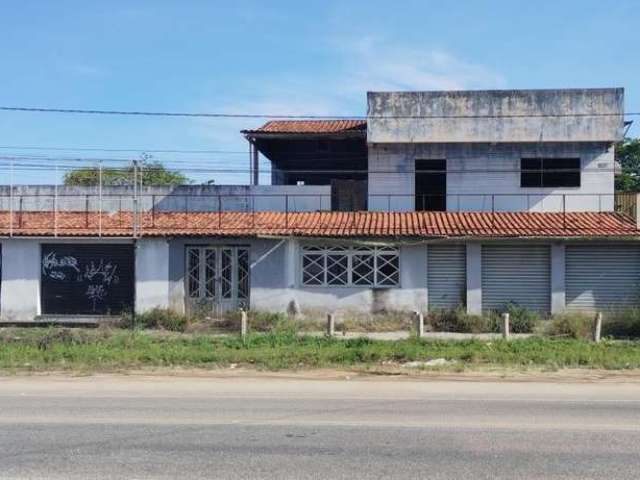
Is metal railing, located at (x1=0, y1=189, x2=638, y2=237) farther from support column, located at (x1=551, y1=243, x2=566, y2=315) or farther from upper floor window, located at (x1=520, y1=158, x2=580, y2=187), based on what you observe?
support column, located at (x1=551, y1=243, x2=566, y2=315)

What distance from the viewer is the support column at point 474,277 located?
79.4ft

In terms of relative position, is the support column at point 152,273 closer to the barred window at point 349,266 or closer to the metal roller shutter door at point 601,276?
the barred window at point 349,266

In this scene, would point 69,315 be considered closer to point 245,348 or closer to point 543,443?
point 245,348

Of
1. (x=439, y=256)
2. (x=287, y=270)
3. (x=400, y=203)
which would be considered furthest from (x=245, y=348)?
(x=400, y=203)

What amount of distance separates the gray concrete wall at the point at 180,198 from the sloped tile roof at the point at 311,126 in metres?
2.43

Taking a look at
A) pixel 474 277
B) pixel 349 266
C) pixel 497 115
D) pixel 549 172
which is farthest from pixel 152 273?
pixel 549 172

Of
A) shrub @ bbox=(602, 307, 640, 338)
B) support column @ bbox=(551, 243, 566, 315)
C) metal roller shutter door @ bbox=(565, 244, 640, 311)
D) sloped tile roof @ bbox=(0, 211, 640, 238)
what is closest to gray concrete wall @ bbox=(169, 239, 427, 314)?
sloped tile roof @ bbox=(0, 211, 640, 238)

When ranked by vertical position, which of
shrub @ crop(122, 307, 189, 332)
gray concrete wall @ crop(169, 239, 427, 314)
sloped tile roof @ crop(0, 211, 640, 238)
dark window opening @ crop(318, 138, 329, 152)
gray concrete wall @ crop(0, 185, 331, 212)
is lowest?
shrub @ crop(122, 307, 189, 332)

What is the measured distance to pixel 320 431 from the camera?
843 cm

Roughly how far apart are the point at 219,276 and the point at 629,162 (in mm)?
33447

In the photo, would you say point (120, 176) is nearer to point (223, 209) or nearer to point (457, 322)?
point (223, 209)

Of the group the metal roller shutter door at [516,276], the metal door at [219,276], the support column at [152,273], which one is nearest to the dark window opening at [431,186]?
the metal roller shutter door at [516,276]

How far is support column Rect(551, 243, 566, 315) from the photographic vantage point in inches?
946

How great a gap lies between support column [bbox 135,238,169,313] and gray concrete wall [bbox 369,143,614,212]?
8178 millimetres
